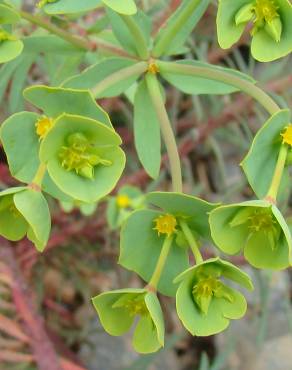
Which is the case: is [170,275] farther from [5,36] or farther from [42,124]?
[5,36]

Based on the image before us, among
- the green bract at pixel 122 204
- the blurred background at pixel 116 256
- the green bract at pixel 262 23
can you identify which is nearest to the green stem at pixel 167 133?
the green bract at pixel 262 23

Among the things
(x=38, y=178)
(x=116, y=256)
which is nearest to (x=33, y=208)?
(x=38, y=178)

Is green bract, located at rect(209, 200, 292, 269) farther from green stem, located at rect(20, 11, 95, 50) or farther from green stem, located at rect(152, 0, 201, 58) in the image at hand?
green stem, located at rect(20, 11, 95, 50)

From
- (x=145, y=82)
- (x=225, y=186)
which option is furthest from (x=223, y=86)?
(x=225, y=186)

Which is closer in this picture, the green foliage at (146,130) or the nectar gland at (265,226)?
the nectar gland at (265,226)

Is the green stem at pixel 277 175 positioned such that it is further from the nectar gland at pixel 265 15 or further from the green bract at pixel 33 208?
the green bract at pixel 33 208

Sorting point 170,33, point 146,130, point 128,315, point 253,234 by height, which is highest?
point 170,33
